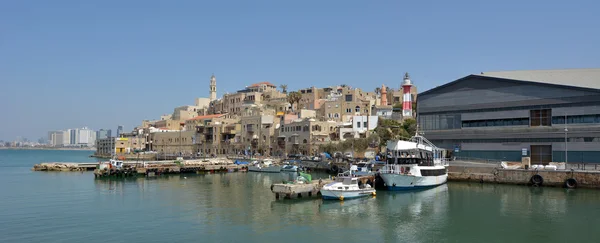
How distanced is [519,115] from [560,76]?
6317 mm

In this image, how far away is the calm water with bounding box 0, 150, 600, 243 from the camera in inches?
924

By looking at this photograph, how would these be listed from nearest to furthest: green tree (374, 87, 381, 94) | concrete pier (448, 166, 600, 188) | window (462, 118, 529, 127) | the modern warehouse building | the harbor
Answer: the harbor
concrete pier (448, 166, 600, 188)
the modern warehouse building
window (462, 118, 529, 127)
green tree (374, 87, 381, 94)

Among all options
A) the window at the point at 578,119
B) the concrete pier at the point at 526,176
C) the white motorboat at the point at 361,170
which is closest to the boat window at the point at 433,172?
the concrete pier at the point at 526,176

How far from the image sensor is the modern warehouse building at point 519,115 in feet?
145

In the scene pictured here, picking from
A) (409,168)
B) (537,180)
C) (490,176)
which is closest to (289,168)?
(409,168)

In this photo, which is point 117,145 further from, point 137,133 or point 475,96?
point 475,96

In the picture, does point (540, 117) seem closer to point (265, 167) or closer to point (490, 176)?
point (490, 176)

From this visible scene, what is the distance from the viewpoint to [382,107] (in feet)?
277

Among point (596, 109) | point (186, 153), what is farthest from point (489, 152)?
point (186, 153)

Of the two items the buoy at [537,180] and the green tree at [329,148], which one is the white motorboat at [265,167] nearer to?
the green tree at [329,148]

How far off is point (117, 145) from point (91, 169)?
5483 centimetres

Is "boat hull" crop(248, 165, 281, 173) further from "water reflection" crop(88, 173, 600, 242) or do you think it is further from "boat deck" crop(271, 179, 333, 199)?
"boat deck" crop(271, 179, 333, 199)

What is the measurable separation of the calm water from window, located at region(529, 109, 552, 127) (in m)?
9.51

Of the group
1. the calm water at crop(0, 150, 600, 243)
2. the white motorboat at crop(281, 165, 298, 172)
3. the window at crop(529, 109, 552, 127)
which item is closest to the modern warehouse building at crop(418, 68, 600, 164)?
the window at crop(529, 109, 552, 127)
